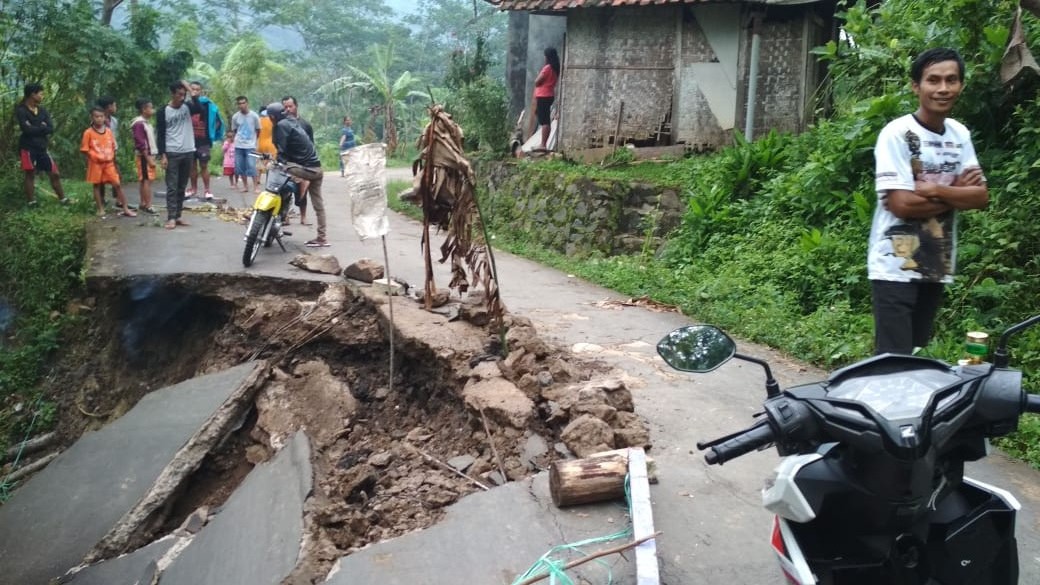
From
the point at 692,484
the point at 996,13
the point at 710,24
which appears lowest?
the point at 692,484

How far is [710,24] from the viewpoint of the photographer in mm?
12867

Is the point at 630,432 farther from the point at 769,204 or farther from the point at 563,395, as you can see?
the point at 769,204

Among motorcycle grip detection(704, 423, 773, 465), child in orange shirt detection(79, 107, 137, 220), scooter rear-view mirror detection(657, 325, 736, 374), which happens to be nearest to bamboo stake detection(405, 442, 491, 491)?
scooter rear-view mirror detection(657, 325, 736, 374)

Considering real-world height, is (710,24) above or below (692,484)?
above

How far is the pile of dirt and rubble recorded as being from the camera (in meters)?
4.53

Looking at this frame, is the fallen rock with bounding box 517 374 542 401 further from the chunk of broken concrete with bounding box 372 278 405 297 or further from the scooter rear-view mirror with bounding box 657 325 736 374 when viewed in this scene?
the scooter rear-view mirror with bounding box 657 325 736 374

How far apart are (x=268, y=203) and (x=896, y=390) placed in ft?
26.2

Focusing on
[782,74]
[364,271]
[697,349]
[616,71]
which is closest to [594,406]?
[697,349]

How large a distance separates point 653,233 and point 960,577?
9.15 meters

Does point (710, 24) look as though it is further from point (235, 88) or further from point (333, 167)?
point (333, 167)

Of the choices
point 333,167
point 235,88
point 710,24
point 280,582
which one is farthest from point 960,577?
point 333,167

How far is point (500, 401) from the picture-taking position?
507 cm

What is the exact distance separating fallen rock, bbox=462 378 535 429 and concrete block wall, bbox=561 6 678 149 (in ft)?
29.5

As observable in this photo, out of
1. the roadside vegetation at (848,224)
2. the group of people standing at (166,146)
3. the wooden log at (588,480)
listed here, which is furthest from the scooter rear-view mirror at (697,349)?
the group of people standing at (166,146)
